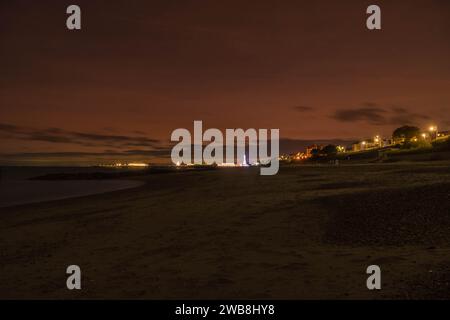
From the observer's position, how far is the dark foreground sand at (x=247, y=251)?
6934mm

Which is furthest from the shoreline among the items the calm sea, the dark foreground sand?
the dark foreground sand

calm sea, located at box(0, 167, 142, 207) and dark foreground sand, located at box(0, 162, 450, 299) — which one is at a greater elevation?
calm sea, located at box(0, 167, 142, 207)

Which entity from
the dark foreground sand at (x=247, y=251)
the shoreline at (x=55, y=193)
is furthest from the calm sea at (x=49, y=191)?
the dark foreground sand at (x=247, y=251)

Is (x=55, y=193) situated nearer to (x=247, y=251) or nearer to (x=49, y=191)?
(x=49, y=191)

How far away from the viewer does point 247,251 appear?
30.9 ft

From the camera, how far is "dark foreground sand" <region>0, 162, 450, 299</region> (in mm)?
6934

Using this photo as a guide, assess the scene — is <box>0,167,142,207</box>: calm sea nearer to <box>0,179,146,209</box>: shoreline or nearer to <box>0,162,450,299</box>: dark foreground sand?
<box>0,179,146,209</box>: shoreline

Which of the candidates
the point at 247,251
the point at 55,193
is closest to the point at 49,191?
the point at 55,193

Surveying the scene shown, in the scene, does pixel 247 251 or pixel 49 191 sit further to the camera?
pixel 49 191

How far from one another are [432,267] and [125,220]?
11193 millimetres

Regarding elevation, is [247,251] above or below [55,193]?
below

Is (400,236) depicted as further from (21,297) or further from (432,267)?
(21,297)
